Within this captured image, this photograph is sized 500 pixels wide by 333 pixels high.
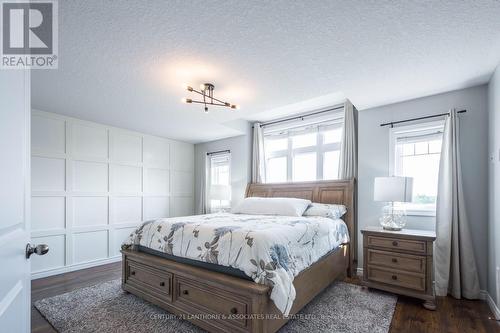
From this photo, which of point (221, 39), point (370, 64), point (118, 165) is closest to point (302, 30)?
→ point (221, 39)

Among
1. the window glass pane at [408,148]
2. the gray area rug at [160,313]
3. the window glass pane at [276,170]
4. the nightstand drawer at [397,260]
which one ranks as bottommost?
the gray area rug at [160,313]

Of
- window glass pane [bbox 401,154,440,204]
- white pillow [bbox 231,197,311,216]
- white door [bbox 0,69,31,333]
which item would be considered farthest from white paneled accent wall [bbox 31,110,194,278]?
window glass pane [bbox 401,154,440,204]

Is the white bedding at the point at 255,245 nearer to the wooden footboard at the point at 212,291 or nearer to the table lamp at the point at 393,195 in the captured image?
the wooden footboard at the point at 212,291

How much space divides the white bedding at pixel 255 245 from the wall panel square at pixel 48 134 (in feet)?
6.56

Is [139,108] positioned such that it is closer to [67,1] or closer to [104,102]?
[104,102]

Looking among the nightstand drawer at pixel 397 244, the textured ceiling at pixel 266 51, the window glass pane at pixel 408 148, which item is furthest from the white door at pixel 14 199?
the window glass pane at pixel 408 148

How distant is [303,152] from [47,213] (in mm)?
4017

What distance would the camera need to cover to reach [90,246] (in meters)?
3.98

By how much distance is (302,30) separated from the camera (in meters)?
1.80

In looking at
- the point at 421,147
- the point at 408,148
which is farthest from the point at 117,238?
the point at 421,147

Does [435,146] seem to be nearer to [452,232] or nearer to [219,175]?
[452,232]

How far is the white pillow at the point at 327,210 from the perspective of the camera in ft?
10.9

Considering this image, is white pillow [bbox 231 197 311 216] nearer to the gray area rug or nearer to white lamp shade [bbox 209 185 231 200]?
white lamp shade [bbox 209 185 231 200]

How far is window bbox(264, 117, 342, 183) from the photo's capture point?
410 centimetres
